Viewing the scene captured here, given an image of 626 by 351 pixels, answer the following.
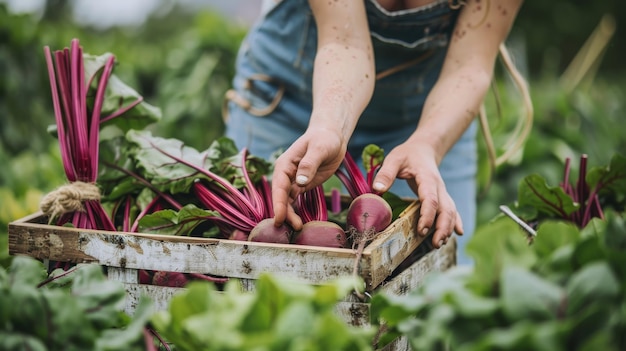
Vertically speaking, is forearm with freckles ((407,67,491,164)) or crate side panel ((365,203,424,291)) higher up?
forearm with freckles ((407,67,491,164))

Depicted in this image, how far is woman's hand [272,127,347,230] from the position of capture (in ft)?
5.00

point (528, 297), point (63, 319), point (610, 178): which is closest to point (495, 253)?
point (528, 297)

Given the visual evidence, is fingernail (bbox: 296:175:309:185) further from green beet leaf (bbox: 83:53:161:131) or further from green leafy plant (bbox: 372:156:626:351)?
green beet leaf (bbox: 83:53:161:131)

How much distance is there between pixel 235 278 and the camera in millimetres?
1471

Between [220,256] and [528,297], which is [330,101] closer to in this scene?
[220,256]

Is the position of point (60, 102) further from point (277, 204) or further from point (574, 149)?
point (574, 149)

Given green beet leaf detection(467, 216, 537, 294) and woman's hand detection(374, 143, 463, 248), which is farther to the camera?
woman's hand detection(374, 143, 463, 248)

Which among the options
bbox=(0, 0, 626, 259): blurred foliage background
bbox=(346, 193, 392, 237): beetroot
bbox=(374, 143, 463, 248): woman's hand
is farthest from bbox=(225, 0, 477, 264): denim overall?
bbox=(346, 193, 392, 237): beetroot

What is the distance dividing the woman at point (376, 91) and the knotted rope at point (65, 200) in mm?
552

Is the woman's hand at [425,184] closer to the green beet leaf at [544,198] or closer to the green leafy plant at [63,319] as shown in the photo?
the green beet leaf at [544,198]

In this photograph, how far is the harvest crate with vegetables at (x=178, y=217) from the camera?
1443 millimetres

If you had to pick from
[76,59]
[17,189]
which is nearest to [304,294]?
[76,59]

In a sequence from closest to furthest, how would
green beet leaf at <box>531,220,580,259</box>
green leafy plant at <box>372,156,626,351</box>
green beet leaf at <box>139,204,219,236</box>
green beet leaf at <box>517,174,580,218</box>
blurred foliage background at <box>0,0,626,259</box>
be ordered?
1. green leafy plant at <box>372,156,626,351</box>
2. green beet leaf at <box>531,220,580,259</box>
3. green beet leaf at <box>139,204,219,236</box>
4. green beet leaf at <box>517,174,580,218</box>
5. blurred foliage background at <box>0,0,626,259</box>

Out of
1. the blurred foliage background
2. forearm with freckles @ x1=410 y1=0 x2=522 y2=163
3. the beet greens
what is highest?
forearm with freckles @ x1=410 y1=0 x2=522 y2=163
